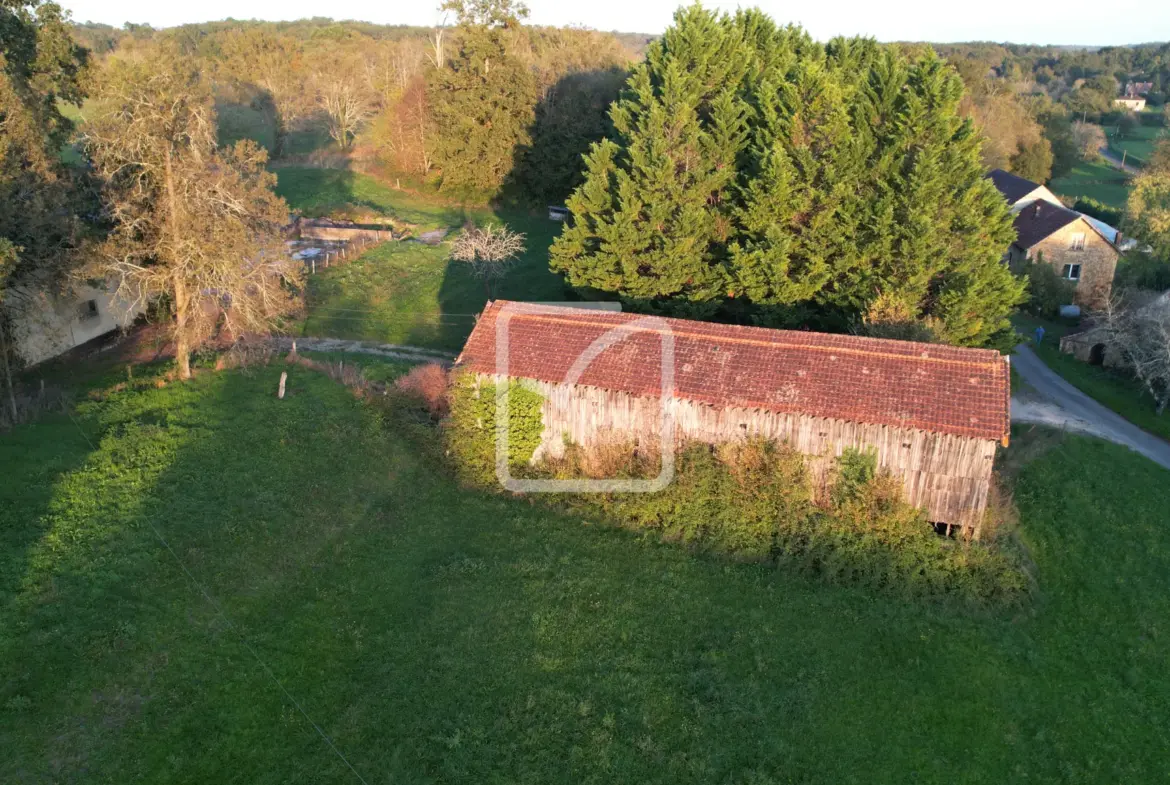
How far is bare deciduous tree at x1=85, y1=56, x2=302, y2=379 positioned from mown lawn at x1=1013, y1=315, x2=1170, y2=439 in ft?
87.1

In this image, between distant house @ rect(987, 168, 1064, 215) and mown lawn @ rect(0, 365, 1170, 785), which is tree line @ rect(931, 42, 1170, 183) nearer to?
distant house @ rect(987, 168, 1064, 215)

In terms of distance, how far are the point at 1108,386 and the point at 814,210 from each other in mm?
16166

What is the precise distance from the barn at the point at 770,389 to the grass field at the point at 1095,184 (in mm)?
61965

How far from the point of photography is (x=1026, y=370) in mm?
34250

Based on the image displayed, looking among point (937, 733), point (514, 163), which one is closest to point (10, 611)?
point (937, 733)

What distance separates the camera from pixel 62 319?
25922 mm

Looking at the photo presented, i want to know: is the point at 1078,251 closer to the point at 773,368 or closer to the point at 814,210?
the point at 814,210

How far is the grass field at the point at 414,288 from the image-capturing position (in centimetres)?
3272

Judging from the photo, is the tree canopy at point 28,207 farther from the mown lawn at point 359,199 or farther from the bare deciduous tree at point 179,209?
the mown lawn at point 359,199

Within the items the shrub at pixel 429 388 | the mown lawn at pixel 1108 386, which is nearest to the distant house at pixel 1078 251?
the mown lawn at pixel 1108 386

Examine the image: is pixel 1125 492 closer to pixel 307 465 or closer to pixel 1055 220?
pixel 307 465

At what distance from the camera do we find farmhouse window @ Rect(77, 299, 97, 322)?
2658cm
